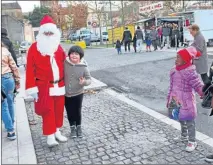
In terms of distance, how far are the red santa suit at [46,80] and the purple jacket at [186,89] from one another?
65.9 inches

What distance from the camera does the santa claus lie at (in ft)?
14.3

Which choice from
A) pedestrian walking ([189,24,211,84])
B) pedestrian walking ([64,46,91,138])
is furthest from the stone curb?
pedestrian walking ([189,24,211,84])

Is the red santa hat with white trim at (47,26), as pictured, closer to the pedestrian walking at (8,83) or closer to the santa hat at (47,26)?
the santa hat at (47,26)

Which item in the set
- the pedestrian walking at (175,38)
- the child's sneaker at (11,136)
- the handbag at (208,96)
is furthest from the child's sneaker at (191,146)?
the pedestrian walking at (175,38)

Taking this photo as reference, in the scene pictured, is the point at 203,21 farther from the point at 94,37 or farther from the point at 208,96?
the point at 94,37

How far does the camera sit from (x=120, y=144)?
4621 millimetres

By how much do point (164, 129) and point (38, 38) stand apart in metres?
2.57

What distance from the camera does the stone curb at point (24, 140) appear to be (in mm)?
4164

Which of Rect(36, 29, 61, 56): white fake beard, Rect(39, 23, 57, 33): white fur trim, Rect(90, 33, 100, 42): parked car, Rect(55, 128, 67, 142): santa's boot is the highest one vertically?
Rect(90, 33, 100, 42): parked car

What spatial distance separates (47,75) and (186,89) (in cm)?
198

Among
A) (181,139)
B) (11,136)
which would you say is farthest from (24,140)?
(181,139)

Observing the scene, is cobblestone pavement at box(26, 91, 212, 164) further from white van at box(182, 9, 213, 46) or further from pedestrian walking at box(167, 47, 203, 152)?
white van at box(182, 9, 213, 46)

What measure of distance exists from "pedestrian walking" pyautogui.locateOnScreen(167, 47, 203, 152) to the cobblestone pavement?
0.36 m

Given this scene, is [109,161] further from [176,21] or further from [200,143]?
[176,21]
